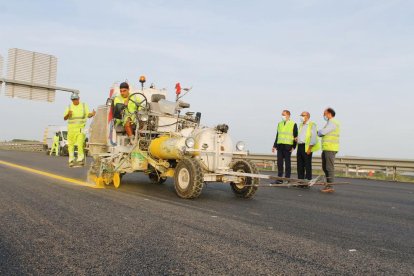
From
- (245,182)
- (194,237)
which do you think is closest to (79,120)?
(245,182)

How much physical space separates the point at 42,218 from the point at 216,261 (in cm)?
243

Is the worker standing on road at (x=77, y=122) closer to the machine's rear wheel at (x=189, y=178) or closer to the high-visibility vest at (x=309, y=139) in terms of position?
the machine's rear wheel at (x=189, y=178)

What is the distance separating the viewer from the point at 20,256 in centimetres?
302

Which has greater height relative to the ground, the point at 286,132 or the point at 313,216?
the point at 286,132

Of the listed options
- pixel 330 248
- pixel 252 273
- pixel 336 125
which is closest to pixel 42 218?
pixel 252 273

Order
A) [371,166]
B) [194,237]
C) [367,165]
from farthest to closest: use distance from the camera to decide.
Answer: [371,166] → [367,165] → [194,237]

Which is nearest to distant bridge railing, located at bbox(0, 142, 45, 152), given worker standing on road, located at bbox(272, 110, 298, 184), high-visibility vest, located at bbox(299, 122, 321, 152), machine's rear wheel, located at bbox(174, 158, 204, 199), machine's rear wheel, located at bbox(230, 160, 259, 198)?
worker standing on road, located at bbox(272, 110, 298, 184)

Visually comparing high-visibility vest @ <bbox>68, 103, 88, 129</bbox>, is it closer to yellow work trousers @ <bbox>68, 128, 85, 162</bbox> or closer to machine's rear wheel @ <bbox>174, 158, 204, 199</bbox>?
yellow work trousers @ <bbox>68, 128, 85, 162</bbox>

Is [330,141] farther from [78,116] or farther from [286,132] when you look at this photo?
[78,116]

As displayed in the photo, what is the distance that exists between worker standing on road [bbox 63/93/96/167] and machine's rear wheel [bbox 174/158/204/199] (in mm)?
3966

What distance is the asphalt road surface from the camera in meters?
2.88

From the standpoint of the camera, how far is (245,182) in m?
→ 7.44

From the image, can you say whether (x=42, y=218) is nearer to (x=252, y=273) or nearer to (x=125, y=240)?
(x=125, y=240)

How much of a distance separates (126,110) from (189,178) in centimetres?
238
